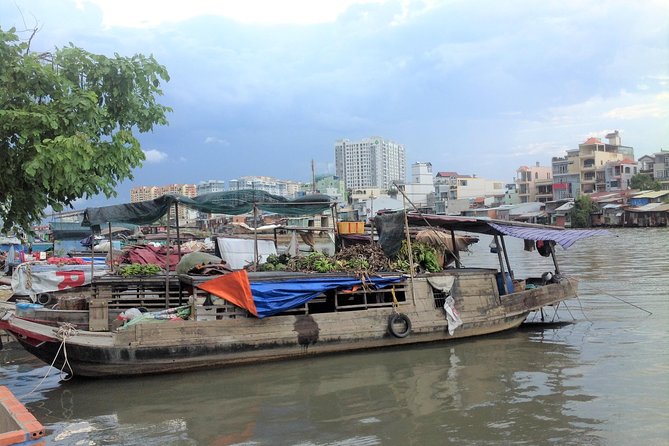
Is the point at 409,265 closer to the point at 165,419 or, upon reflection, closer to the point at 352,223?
the point at 352,223

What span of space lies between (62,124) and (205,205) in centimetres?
525

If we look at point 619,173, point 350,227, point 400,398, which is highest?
point 619,173

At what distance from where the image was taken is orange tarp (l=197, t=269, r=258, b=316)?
8438mm

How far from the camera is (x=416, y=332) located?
31.4 ft

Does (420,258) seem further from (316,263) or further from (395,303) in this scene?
(316,263)

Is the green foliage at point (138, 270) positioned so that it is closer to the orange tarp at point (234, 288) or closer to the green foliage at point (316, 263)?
the orange tarp at point (234, 288)

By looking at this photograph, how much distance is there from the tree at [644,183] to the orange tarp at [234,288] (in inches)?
2358

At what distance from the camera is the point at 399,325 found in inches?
371

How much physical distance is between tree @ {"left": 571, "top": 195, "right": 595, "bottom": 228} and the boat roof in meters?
47.2

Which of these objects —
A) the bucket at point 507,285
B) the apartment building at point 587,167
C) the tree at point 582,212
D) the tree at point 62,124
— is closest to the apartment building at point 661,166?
the apartment building at point 587,167

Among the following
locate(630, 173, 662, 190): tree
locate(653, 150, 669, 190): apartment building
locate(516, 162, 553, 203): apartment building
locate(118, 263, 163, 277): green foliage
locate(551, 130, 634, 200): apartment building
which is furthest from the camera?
locate(516, 162, 553, 203): apartment building

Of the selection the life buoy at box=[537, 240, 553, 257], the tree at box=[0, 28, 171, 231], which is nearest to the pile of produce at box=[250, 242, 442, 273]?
the life buoy at box=[537, 240, 553, 257]

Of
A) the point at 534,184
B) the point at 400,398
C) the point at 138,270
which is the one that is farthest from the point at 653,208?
the point at 138,270

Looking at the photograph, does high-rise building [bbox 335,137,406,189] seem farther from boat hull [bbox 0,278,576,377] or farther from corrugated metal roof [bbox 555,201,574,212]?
boat hull [bbox 0,278,576,377]
